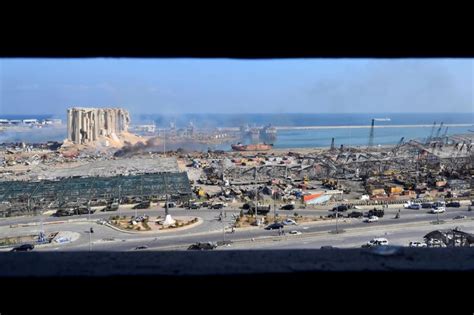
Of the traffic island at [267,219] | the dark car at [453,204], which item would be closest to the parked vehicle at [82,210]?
the traffic island at [267,219]

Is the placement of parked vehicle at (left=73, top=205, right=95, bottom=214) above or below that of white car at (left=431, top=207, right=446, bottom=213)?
below

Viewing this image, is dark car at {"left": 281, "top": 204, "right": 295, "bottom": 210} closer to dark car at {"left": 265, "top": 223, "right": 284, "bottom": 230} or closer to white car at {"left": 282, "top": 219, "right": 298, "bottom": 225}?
white car at {"left": 282, "top": 219, "right": 298, "bottom": 225}

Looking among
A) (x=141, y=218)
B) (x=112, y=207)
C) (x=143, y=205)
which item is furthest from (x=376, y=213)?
(x=112, y=207)

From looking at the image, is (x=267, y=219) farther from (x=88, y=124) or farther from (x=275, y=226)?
(x=88, y=124)

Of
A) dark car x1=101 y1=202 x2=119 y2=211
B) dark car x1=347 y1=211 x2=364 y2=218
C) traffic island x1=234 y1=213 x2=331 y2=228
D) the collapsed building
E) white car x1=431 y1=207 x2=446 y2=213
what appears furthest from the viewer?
the collapsed building

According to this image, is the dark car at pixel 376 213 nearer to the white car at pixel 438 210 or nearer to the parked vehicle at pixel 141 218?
the white car at pixel 438 210

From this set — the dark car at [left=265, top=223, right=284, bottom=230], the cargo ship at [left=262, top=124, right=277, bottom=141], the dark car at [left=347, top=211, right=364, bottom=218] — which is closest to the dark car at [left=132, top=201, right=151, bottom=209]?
the dark car at [left=265, top=223, right=284, bottom=230]
